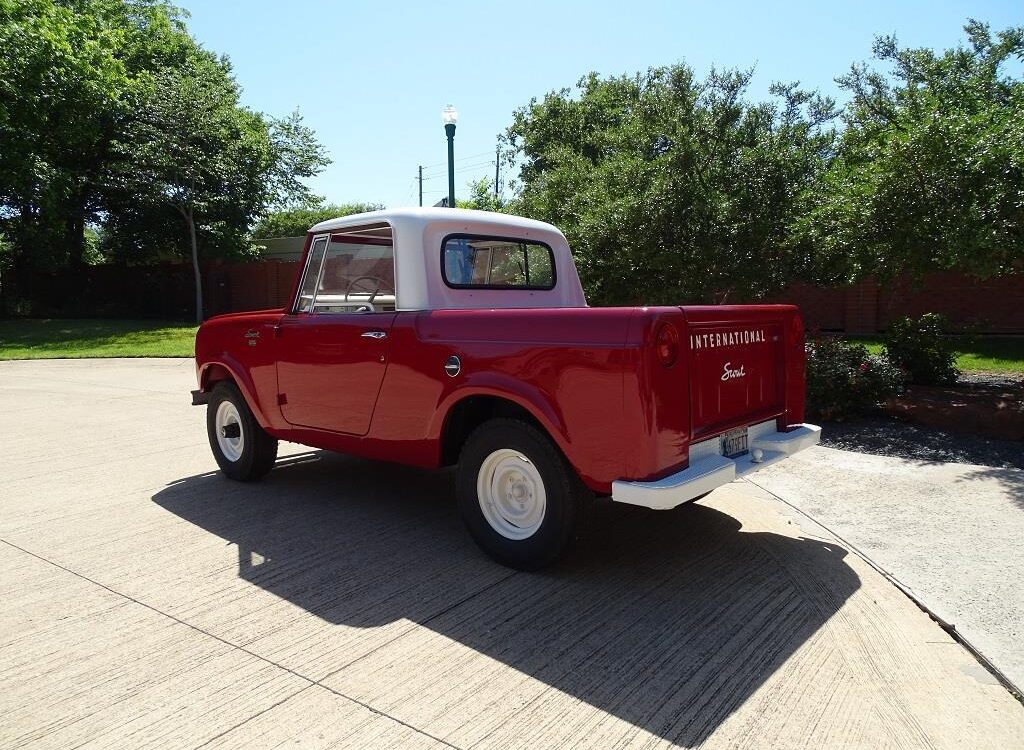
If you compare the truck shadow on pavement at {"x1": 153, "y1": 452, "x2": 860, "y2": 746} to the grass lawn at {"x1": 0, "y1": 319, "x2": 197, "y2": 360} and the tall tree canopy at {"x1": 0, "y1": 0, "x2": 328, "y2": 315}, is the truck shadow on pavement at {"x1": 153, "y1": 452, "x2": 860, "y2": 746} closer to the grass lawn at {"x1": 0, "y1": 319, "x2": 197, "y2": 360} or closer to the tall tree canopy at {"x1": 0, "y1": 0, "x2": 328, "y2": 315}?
the grass lawn at {"x1": 0, "y1": 319, "x2": 197, "y2": 360}

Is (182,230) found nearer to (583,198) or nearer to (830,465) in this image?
(583,198)

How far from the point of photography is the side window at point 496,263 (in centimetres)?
479

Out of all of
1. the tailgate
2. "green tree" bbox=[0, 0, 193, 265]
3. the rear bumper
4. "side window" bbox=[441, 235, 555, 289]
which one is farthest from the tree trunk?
the rear bumper

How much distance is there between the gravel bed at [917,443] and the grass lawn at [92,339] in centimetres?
1254

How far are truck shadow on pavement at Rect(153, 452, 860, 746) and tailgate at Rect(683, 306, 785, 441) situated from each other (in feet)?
2.72

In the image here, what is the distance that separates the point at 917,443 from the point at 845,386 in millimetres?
1023

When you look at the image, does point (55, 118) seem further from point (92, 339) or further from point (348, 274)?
point (348, 274)

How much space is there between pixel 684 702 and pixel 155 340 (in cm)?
1987

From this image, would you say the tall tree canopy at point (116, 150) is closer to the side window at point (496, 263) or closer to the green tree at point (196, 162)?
the green tree at point (196, 162)

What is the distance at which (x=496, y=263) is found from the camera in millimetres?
5117

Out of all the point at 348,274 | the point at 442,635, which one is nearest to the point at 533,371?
the point at 442,635

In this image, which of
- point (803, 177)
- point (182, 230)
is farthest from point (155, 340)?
point (803, 177)

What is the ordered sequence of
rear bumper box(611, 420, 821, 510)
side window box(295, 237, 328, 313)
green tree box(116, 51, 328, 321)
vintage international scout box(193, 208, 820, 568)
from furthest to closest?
green tree box(116, 51, 328, 321) < side window box(295, 237, 328, 313) < vintage international scout box(193, 208, 820, 568) < rear bumper box(611, 420, 821, 510)

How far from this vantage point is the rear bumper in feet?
11.0
